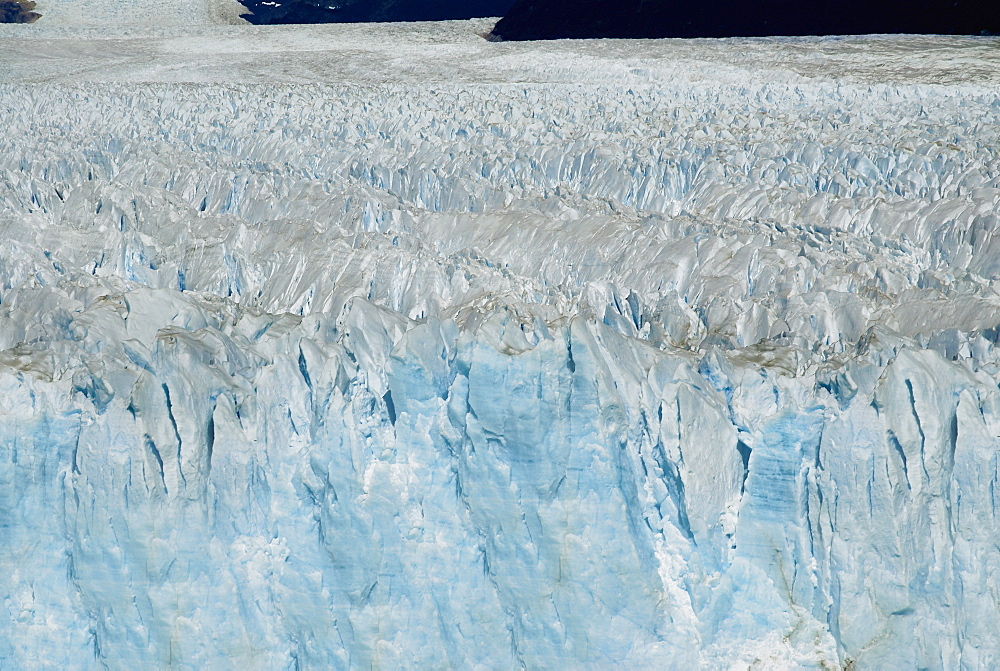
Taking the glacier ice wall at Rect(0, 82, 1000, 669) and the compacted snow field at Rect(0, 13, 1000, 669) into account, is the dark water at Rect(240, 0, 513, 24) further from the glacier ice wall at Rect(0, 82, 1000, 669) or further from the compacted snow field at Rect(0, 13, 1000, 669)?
the glacier ice wall at Rect(0, 82, 1000, 669)

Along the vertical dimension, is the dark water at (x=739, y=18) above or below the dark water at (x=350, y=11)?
below

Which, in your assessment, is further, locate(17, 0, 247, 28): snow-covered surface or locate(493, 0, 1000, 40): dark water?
locate(17, 0, 247, 28): snow-covered surface

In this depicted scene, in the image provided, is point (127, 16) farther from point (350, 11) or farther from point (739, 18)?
point (739, 18)

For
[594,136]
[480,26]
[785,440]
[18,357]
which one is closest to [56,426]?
[18,357]

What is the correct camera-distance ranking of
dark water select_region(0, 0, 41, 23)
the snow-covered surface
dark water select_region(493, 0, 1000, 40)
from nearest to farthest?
dark water select_region(493, 0, 1000, 40) → the snow-covered surface → dark water select_region(0, 0, 41, 23)

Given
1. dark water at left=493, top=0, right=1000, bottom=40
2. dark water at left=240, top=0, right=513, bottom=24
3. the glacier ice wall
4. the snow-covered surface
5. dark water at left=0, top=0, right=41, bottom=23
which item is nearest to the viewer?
the glacier ice wall

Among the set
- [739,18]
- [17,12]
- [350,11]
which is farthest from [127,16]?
[739,18]

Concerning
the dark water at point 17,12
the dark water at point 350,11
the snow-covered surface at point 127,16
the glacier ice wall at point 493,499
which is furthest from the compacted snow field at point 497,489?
the dark water at point 350,11

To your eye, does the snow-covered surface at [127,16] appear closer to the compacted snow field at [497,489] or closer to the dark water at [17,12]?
the dark water at [17,12]

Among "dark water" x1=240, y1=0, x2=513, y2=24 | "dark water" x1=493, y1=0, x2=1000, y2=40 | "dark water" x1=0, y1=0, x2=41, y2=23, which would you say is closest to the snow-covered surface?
"dark water" x1=0, y1=0, x2=41, y2=23
